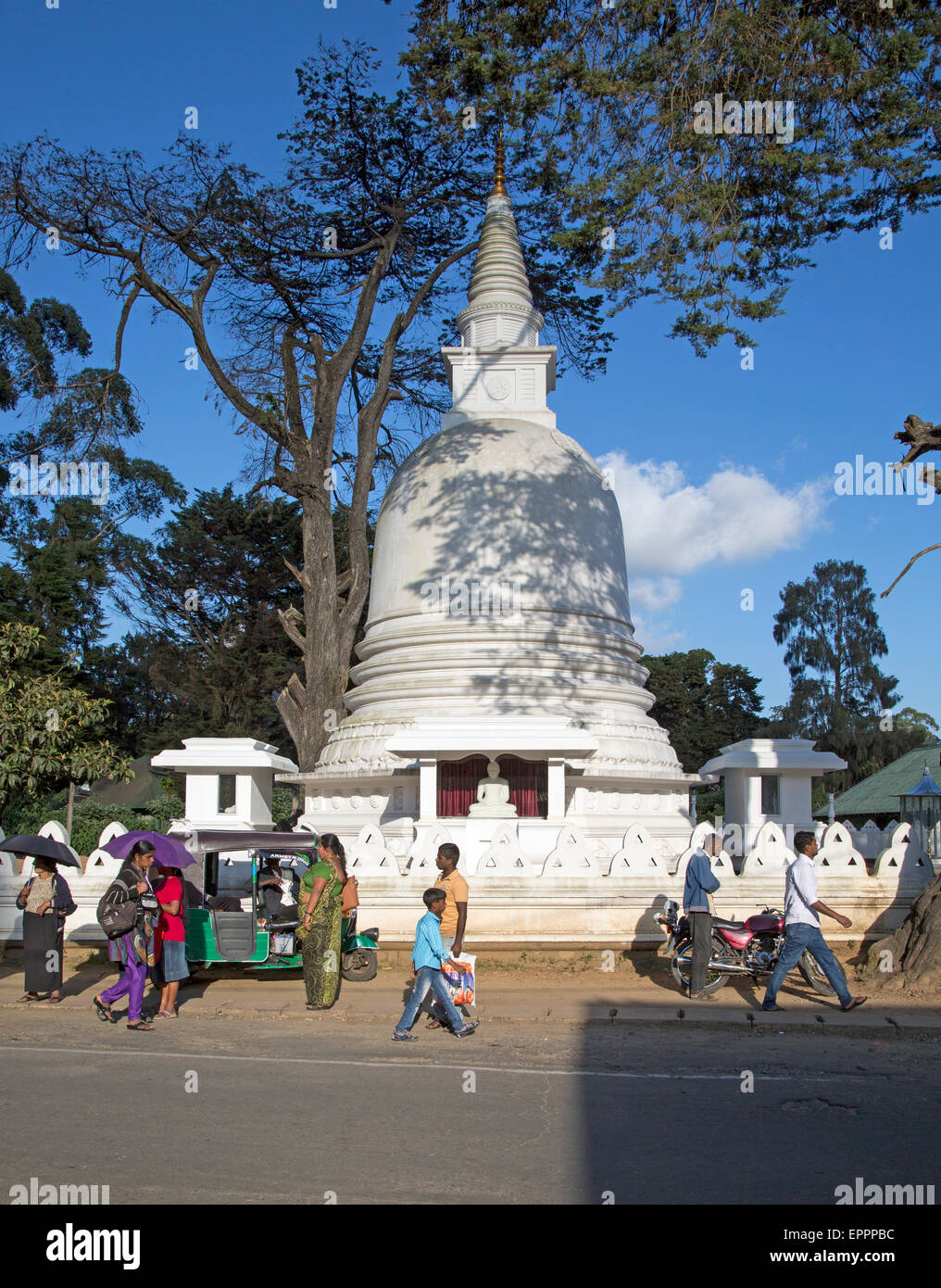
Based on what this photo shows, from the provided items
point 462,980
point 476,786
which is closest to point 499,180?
point 476,786

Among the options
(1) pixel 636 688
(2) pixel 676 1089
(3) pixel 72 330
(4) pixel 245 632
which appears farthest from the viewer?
(4) pixel 245 632

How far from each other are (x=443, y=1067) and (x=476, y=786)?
909 cm

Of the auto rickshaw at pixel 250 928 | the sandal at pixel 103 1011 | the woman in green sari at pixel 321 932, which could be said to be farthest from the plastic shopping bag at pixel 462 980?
the sandal at pixel 103 1011

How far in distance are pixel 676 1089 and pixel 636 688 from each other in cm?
1345

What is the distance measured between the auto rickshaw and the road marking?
110 inches

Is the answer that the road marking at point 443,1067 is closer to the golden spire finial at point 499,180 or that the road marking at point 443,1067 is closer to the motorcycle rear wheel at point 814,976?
the motorcycle rear wheel at point 814,976

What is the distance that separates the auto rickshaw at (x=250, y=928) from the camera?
11273mm

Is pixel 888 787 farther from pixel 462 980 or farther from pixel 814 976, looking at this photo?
pixel 462 980

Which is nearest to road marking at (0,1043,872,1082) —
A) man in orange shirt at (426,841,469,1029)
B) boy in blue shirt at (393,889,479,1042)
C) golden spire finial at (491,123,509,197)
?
boy in blue shirt at (393,889,479,1042)

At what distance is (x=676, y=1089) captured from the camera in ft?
23.5

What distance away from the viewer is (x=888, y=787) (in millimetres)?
40219

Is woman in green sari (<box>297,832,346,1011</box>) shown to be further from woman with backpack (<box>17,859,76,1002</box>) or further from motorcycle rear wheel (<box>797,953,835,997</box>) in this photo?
motorcycle rear wheel (<box>797,953,835,997</box>)

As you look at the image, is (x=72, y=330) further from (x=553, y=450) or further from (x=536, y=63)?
(x=536, y=63)

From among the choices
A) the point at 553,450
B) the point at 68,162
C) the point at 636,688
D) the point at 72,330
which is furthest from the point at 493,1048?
the point at 72,330
